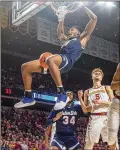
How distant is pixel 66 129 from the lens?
5707 mm

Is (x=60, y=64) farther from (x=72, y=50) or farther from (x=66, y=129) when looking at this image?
(x=66, y=129)

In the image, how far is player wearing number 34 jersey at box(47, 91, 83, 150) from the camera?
219 inches

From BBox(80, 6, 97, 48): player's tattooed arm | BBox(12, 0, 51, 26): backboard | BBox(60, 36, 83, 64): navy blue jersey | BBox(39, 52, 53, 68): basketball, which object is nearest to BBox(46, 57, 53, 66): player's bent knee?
BBox(39, 52, 53, 68): basketball

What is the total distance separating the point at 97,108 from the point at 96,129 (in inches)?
14.3

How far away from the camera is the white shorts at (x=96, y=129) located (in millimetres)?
5598

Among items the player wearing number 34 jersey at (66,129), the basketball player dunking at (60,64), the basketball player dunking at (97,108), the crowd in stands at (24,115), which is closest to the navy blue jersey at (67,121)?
the player wearing number 34 jersey at (66,129)

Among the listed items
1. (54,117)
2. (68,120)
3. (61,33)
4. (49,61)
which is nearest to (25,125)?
(54,117)

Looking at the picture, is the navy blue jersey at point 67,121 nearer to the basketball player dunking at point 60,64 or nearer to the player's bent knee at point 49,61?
the basketball player dunking at point 60,64

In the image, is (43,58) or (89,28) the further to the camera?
(89,28)

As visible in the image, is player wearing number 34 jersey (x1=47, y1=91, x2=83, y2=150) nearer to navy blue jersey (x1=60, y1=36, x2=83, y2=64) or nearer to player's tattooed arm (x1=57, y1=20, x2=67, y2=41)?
navy blue jersey (x1=60, y1=36, x2=83, y2=64)

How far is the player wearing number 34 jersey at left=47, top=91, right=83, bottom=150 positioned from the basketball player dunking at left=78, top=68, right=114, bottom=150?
0.21 metres

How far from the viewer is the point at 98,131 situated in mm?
5641

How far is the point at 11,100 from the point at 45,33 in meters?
4.54

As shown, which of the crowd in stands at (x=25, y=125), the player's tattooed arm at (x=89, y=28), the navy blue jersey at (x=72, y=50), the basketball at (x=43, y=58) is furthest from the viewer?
the crowd in stands at (x=25, y=125)
